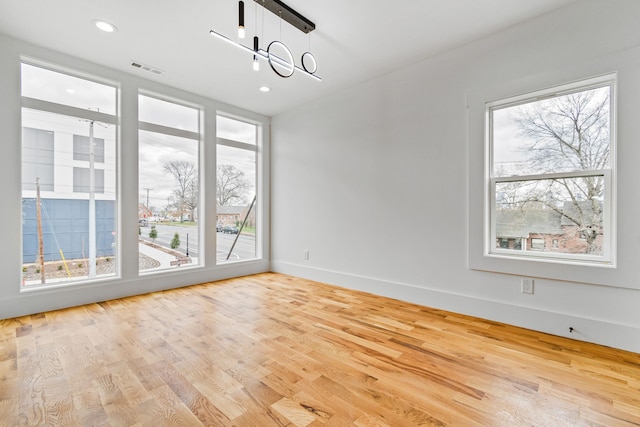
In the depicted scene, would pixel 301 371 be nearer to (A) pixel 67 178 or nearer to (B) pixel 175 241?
(B) pixel 175 241

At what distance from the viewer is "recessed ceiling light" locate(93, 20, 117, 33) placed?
8.68 feet

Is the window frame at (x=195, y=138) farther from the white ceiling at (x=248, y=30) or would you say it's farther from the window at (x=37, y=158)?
the window at (x=37, y=158)

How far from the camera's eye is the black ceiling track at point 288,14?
2359mm

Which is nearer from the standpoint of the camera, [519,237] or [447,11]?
[447,11]

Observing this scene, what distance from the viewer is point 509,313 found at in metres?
2.70

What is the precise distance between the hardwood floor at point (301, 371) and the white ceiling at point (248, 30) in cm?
279

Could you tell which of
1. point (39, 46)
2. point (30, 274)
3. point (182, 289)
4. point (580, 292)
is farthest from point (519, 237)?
point (39, 46)

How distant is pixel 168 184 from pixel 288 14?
2.84 meters

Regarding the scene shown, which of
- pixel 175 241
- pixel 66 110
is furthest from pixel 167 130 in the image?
pixel 175 241

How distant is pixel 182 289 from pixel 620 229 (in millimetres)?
4644

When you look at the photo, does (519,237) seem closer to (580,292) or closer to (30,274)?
(580,292)

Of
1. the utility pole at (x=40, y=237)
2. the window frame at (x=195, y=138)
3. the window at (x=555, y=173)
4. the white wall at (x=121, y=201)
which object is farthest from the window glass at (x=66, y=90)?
the window at (x=555, y=173)

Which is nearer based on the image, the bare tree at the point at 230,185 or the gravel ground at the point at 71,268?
the gravel ground at the point at 71,268

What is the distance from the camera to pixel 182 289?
395cm
